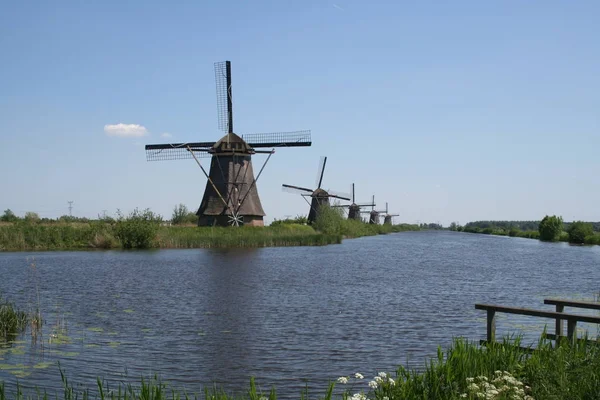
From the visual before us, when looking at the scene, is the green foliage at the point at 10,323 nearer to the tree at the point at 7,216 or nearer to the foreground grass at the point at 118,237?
the foreground grass at the point at 118,237

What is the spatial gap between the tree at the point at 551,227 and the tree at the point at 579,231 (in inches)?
129

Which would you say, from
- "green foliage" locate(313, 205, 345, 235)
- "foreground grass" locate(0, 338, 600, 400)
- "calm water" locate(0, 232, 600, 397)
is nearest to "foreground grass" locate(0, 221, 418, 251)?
"calm water" locate(0, 232, 600, 397)

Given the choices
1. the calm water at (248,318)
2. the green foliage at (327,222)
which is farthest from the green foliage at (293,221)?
the calm water at (248,318)

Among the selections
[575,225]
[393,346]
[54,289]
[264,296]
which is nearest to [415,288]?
[264,296]

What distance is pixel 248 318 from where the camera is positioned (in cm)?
1370

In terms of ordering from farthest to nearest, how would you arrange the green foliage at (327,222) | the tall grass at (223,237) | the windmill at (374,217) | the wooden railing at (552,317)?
the windmill at (374,217) → the green foliage at (327,222) → the tall grass at (223,237) → the wooden railing at (552,317)

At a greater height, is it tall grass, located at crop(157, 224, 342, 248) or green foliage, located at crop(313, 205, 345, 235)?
green foliage, located at crop(313, 205, 345, 235)

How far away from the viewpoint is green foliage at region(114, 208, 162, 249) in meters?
39.1

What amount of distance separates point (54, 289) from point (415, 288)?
1148 cm

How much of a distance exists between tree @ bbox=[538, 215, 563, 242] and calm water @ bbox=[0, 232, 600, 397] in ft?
172

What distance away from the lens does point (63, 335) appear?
11320 mm

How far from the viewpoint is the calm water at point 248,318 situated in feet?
30.1

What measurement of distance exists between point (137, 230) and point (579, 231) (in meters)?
52.0

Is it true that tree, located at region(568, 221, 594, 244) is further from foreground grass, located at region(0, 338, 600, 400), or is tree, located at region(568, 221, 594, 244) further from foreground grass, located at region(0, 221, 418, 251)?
foreground grass, located at region(0, 338, 600, 400)
